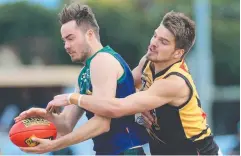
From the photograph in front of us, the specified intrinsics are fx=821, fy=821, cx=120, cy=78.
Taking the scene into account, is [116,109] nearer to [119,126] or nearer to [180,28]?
Answer: [119,126]

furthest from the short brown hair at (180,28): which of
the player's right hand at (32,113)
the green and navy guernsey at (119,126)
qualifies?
the player's right hand at (32,113)

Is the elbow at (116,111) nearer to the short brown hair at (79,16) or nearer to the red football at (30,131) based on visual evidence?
the red football at (30,131)

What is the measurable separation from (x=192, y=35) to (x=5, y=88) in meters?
17.1

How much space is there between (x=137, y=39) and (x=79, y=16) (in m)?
28.6

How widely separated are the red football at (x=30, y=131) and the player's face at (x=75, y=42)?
63cm

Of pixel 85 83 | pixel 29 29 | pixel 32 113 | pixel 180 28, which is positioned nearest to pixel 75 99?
pixel 85 83

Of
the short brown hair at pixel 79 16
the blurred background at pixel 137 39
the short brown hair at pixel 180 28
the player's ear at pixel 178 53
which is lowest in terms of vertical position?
the blurred background at pixel 137 39

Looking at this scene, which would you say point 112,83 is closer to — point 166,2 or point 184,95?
point 184,95

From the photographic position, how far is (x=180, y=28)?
6.80m

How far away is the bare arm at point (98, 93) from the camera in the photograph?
265 inches

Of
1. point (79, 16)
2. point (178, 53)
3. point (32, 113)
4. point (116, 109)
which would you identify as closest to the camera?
point (116, 109)

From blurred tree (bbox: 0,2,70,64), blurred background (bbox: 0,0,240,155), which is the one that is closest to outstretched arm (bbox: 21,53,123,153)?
blurred background (bbox: 0,0,240,155)

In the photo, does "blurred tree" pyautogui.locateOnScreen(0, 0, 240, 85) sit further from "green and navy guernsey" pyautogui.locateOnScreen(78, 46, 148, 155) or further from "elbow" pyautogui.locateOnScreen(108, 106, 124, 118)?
"elbow" pyautogui.locateOnScreen(108, 106, 124, 118)

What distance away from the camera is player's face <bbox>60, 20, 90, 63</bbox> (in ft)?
22.8
